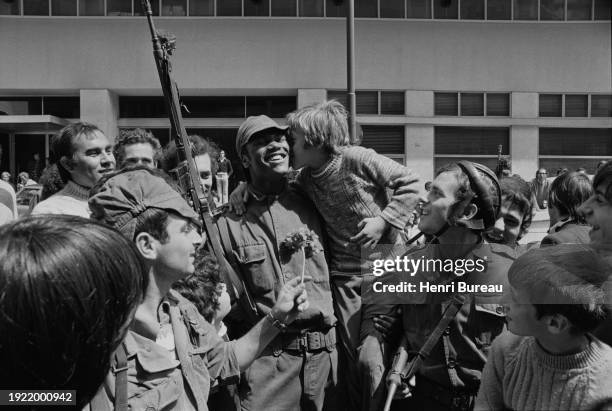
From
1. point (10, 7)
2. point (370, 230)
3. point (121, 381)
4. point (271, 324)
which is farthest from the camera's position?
point (10, 7)

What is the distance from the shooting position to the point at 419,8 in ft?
66.1

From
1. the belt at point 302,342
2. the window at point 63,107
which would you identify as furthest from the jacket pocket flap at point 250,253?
the window at point 63,107

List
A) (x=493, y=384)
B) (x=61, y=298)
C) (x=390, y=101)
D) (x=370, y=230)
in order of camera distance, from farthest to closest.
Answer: (x=390, y=101) < (x=370, y=230) < (x=493, y=384) < (x=61, y=298)

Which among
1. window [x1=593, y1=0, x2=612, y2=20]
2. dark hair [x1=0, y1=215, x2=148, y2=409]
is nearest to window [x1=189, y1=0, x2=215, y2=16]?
window [x1=593, y1=0, x2=612, y2=20]

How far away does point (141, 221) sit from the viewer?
2102mm

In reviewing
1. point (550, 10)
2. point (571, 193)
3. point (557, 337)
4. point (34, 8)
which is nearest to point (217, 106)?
point (34, 8)

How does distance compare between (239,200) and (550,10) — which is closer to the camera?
(239,200)

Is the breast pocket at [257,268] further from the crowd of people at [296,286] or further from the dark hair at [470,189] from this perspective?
the dark hair at [470,189]

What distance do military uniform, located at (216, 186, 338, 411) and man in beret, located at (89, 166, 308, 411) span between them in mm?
722

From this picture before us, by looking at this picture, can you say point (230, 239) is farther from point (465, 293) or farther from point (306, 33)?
point (306, 33)

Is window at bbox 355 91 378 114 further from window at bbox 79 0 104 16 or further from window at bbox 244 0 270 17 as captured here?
window at bbox 79 0 104 16

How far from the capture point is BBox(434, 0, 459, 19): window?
792 inches

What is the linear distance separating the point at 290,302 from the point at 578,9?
67.9ft

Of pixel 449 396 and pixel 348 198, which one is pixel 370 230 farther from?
pixel 449 396
